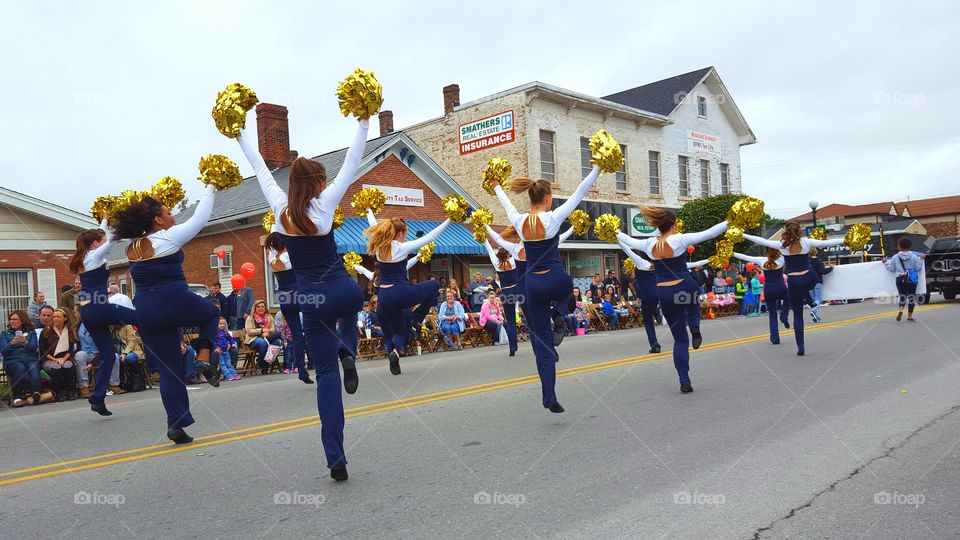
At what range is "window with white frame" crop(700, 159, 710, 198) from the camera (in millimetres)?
37688

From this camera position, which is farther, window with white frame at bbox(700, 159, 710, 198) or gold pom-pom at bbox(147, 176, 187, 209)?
window with white frame at bbox(700, 159, 710, 198)

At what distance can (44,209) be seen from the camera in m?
17.2

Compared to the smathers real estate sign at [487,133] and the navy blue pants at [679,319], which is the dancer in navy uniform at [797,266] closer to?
the navy blue pants at [679,319]

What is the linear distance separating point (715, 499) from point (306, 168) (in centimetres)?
328

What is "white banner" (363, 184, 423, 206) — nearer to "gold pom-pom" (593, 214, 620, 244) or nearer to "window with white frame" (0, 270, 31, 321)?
"window with white frame" (0, 270, 31, 321)

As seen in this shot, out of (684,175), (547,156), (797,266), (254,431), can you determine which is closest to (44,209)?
(254,431)

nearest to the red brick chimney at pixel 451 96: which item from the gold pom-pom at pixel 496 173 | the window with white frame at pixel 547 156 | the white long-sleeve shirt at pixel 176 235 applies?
the window with white frame at pixel 547 156

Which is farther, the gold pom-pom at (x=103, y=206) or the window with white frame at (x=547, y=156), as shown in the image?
the window with white frame at (x=547, y=156)

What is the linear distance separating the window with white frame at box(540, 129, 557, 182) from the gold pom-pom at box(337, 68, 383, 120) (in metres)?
24.1

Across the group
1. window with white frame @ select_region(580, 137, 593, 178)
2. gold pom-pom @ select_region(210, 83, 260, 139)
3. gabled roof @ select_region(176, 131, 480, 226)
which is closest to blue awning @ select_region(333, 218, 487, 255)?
gabled roof @ select_region(176, 131, 480, 226)

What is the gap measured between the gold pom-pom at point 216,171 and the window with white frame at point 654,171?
1199 inches

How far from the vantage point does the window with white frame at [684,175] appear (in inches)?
1433

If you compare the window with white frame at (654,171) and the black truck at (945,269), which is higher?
the window with white frame at (654,171)

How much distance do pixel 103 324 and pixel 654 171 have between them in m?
30.1
